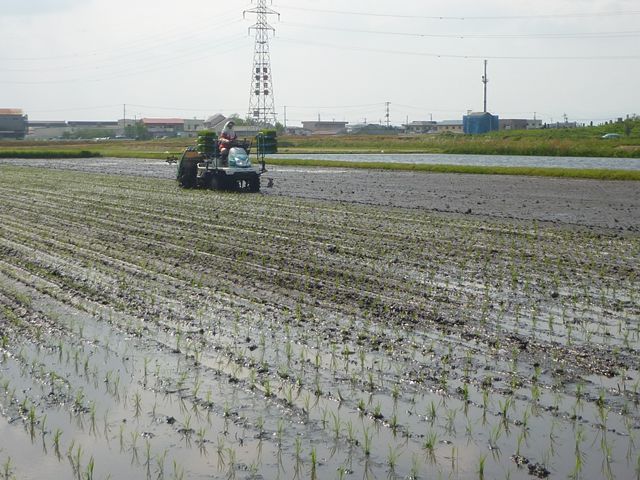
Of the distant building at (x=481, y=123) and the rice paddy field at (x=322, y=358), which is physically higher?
the distant building at (x=481, y=123)

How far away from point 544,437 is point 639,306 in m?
4.68

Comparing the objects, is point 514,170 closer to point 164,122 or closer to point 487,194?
point 487,194

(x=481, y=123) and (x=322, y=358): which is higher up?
(x=481, y=123)

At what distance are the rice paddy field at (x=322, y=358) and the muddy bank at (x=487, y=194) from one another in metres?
4.44

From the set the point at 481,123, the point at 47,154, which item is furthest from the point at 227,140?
the point at 481,123

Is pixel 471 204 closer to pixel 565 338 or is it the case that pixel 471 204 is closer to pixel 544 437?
pixel 565 338

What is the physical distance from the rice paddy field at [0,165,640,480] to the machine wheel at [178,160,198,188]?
13096mm

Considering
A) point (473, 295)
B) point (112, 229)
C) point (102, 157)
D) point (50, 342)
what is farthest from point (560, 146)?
point (50, 342)

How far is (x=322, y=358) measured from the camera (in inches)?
348

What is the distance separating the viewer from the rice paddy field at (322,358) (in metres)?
6.51

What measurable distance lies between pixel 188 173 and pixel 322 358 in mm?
21799

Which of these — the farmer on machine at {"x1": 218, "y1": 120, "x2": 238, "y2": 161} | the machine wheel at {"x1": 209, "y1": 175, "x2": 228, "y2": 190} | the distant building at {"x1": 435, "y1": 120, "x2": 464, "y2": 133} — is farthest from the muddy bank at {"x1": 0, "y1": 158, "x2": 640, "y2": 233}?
the distant building at {"x1": 435, "y1": 120, "x2": 464, "y2": 133}

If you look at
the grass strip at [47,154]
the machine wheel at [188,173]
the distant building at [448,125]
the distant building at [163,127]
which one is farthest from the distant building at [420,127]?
the machine wheel at [188,173]

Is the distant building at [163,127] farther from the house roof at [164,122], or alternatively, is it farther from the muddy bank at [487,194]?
→ the muddy bank at [487,194]
